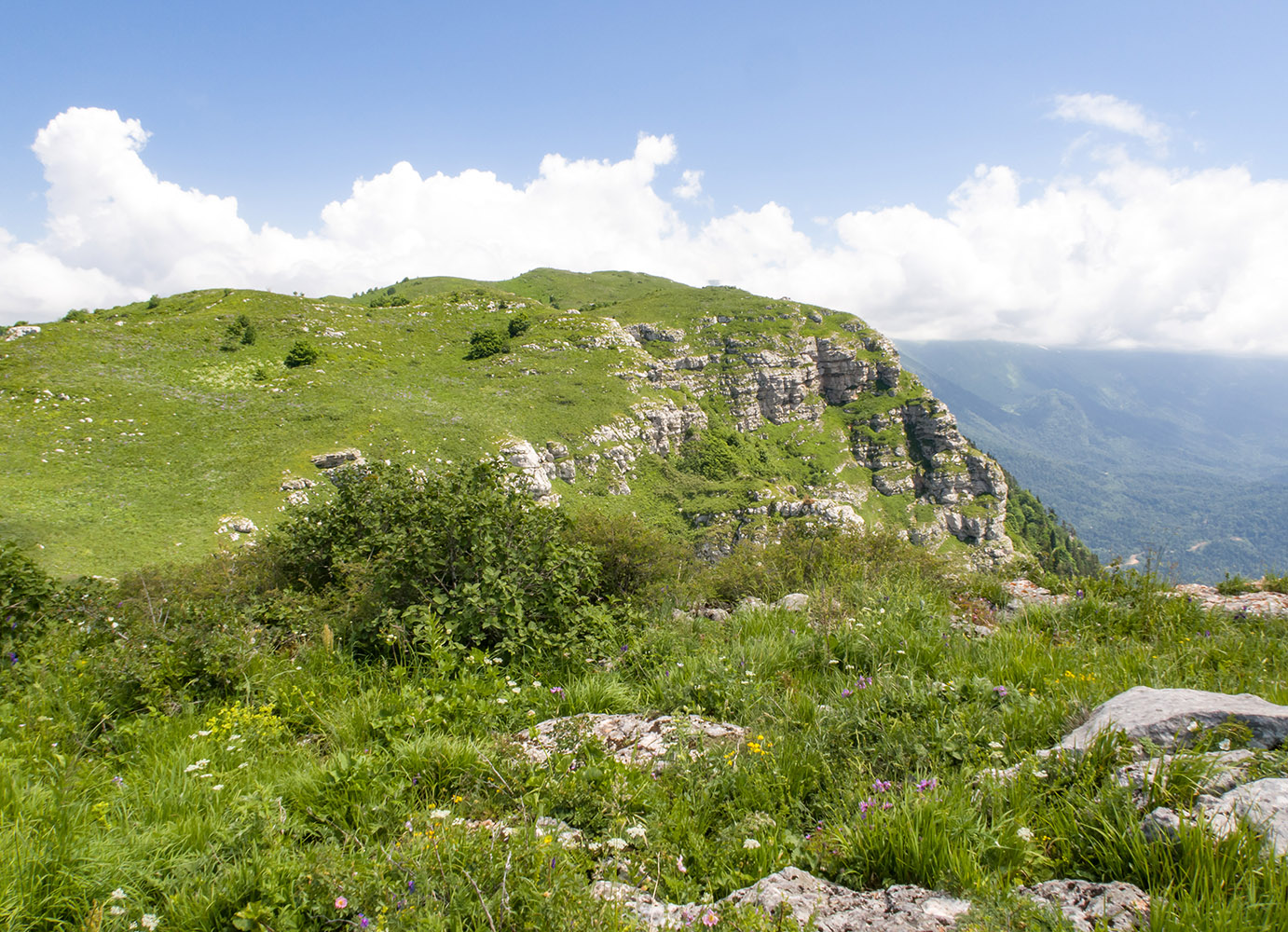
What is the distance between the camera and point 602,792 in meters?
3.15

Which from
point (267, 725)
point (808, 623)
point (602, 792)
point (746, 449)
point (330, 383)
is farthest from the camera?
point (746, 449)

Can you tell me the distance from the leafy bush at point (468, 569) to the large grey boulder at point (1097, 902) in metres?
4.00

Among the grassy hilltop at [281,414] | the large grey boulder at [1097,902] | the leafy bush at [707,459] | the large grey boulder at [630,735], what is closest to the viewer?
the large grey boulder at [1097,902]

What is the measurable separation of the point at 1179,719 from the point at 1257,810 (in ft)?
2.97

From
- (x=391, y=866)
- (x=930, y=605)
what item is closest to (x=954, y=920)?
(x=391, y=866)

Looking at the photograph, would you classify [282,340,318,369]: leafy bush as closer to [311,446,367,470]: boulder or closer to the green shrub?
[311,446,367,470]: boulder

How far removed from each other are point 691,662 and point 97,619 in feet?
26.3

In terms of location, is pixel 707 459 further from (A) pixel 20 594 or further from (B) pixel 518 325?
(A) pixel 20 594

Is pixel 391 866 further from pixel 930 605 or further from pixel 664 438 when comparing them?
pixel 664 438

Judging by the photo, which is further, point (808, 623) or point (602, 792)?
point (808, 623)

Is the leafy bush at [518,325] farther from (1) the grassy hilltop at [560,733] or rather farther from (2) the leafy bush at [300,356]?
(1) the grassy hilltop at [560,733]

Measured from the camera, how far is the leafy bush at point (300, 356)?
174 ft

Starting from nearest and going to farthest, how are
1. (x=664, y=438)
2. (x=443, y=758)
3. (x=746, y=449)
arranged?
(x=443, y=758)
(x=664, y=438)
(x=746, y=449)

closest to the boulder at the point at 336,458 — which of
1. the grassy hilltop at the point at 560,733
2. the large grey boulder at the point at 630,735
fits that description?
the grassy hilltop at the point at 560,733
